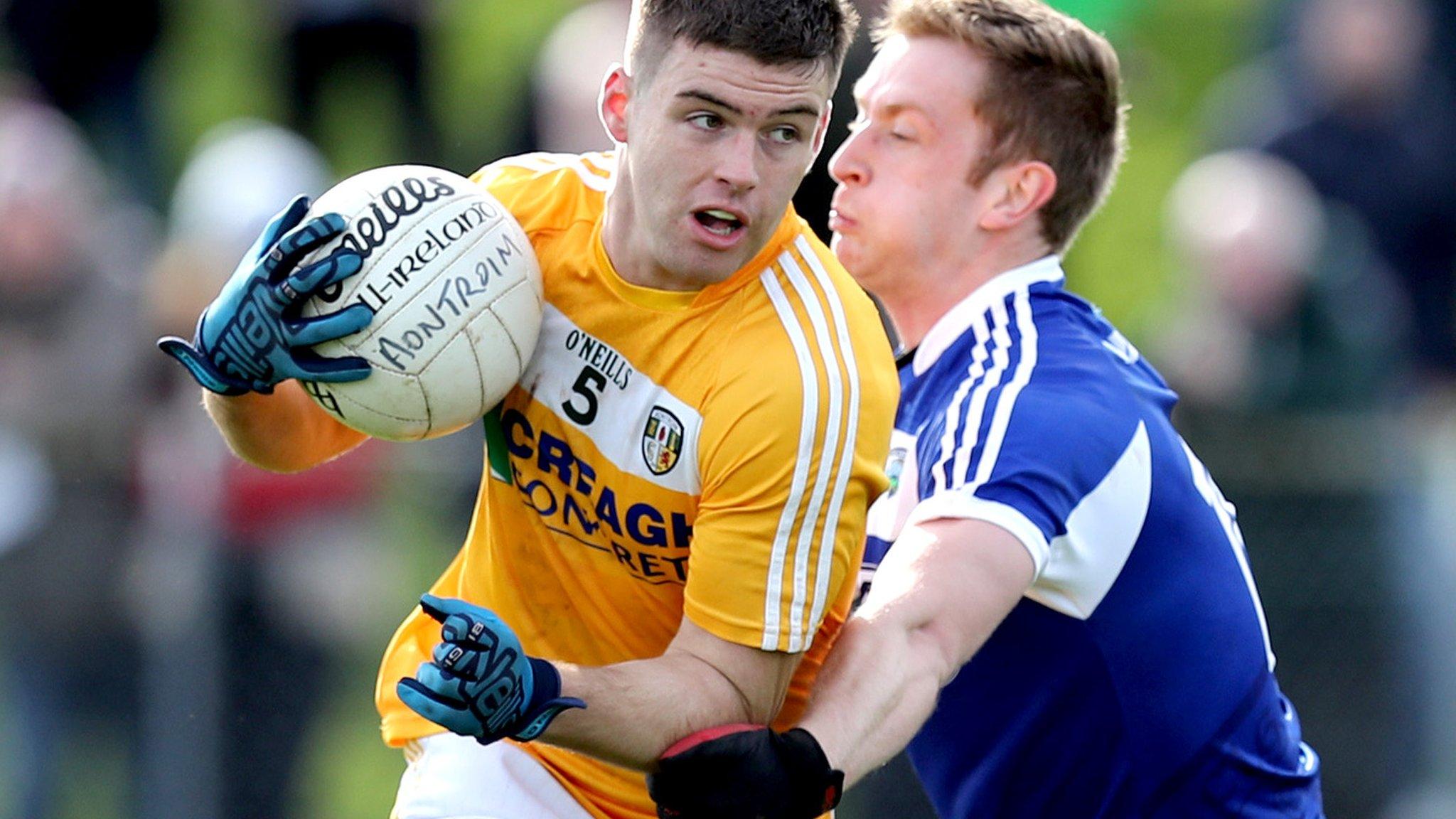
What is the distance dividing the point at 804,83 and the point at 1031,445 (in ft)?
3.03

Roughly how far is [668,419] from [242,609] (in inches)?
159

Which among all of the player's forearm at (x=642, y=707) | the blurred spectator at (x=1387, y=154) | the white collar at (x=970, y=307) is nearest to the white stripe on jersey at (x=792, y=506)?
the player's forearm at (x=642, y=707)

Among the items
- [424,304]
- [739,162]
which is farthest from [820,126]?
[424,304]

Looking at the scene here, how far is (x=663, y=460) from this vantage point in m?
4.15

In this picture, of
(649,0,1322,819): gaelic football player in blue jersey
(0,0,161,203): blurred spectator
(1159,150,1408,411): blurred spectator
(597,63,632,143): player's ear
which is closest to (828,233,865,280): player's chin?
(649,0,1322,819): gaelic football player in blue jersey

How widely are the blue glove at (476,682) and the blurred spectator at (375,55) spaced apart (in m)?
6.27

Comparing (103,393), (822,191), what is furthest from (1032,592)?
(103,393)

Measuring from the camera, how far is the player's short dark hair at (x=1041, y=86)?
16.9 ft

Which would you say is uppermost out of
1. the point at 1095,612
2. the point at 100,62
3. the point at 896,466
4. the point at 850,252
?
the point at 850,252

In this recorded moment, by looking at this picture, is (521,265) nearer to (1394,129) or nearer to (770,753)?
(770,753)

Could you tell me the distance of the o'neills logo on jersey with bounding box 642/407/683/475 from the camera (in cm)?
412

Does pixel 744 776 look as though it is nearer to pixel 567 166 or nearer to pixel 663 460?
pixel 663 460

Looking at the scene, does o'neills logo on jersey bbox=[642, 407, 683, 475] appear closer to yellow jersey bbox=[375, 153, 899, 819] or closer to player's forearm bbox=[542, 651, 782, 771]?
yellow jersey bbox=[375, 153, 899, 819]

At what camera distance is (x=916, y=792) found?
7.83 m
